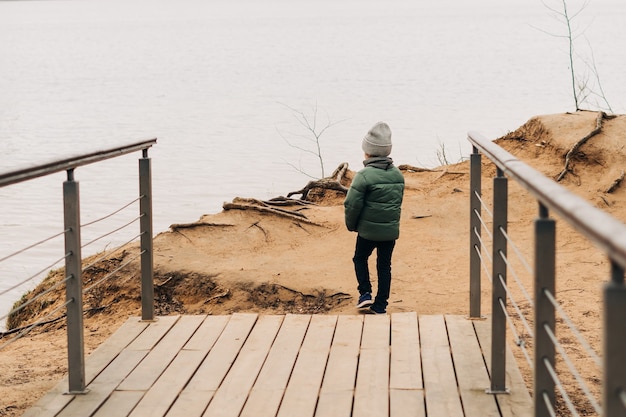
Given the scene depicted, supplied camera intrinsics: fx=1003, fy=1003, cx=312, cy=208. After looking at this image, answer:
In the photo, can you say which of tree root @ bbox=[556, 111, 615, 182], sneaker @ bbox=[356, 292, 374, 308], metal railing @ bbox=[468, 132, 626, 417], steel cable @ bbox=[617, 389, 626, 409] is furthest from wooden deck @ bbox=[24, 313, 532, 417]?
tree root @ bbox=[556, 111, 615, 182]

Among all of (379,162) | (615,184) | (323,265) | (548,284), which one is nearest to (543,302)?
(548,284)

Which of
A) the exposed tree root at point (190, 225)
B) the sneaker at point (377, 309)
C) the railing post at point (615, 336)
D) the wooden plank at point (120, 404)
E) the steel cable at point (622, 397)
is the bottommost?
the wooden plank at point (120, 404)

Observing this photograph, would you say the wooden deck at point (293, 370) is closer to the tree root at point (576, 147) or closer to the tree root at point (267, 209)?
the tree root at point (267, 209)

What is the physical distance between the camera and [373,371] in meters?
4.69

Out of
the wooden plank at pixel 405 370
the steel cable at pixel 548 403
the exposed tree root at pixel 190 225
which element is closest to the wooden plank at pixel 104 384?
the wooden plank at pixel 405 370

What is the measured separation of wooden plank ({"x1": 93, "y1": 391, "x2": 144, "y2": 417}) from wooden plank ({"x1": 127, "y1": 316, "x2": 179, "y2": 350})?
72 centimetres

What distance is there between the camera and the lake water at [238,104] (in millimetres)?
18016

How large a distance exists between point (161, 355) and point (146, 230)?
0.82 m

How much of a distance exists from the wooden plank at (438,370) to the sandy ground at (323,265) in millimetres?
667

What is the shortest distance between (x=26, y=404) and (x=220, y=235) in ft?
14.5

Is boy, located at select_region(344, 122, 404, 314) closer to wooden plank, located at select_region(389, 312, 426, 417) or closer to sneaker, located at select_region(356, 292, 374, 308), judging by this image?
sneaker, located at select_region(356, 292, 374, 308)

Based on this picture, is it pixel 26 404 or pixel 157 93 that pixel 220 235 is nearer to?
pixel 26 404

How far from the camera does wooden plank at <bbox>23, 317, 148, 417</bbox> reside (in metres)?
4.20

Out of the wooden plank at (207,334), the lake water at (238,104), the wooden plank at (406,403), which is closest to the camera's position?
the wooden plank at (406,403)
